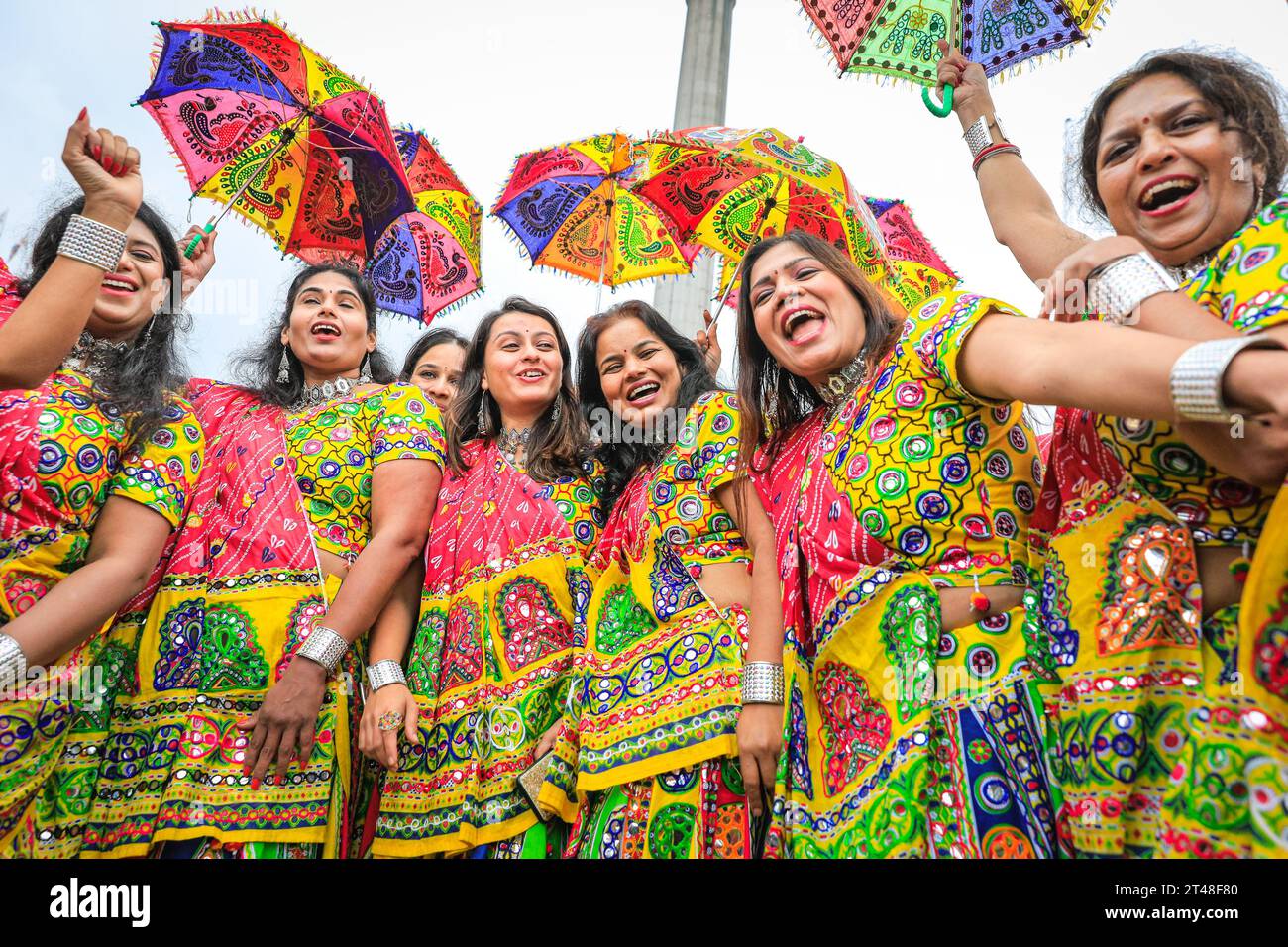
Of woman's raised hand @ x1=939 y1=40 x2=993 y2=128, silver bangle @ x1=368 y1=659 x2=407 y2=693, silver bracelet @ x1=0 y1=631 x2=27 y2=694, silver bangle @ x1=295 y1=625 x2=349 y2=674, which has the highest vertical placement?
woman's raised hand @ x1=939 y1=40 x2=993 y2=128

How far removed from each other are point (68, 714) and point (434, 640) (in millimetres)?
1110

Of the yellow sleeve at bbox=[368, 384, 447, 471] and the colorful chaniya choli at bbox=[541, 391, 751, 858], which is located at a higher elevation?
the yellow sleeve at bbox=[368, 384, 447, 471]

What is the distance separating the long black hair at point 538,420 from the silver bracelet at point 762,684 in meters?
1.29

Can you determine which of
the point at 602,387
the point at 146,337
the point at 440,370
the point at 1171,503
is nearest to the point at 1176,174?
the point at 1171,503

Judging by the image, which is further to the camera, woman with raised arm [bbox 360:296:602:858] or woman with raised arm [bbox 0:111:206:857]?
woman with raised arm [bbox 360:296:602:858]

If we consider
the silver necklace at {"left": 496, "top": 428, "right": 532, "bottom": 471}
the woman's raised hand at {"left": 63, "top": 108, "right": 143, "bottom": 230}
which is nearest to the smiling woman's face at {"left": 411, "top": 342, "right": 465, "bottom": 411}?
the silver necklace at {"left": 496, "top": 428, "right": 532, "bottom": 471}

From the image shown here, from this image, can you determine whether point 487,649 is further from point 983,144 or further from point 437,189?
point 437,189

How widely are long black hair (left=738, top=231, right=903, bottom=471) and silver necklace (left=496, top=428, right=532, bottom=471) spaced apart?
1.08 metres

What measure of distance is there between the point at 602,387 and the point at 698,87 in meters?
6.41

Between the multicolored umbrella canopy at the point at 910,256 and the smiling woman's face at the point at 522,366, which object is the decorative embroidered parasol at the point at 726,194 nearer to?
the multicolored umbrella canopy at the point at 910,256

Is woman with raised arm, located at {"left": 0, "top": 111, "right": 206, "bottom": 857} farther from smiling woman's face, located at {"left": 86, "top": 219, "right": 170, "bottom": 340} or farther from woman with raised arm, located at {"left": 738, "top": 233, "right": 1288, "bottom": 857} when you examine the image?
woman with raised arm, located at {"left": 738, "top": 233, "right": 1288, "bottom": 857}

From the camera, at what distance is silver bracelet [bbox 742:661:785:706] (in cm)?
259

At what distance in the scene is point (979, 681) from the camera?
2021mm

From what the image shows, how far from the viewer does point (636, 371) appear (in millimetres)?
3805
